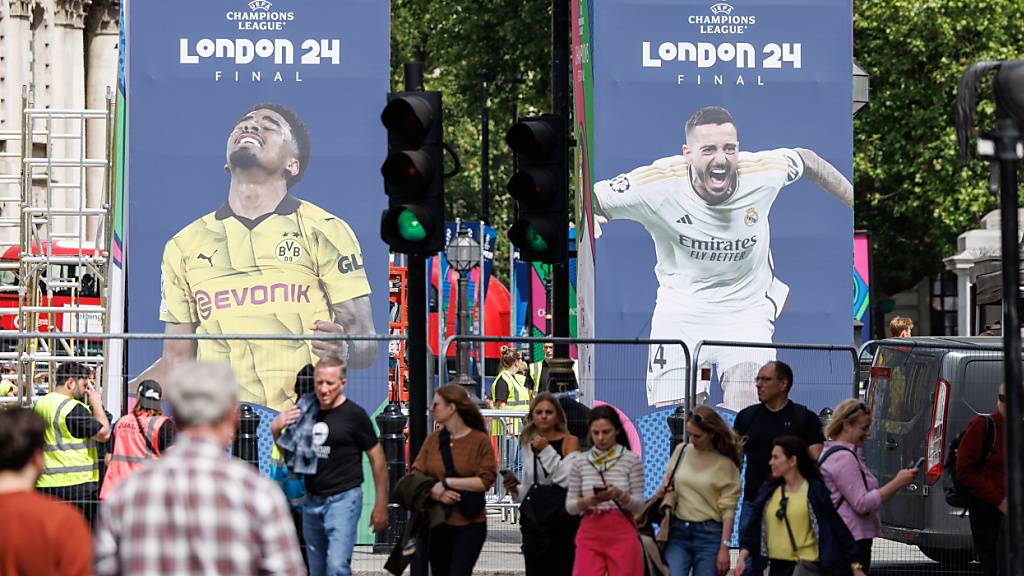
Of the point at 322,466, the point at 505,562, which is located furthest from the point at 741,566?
the point at 505,562

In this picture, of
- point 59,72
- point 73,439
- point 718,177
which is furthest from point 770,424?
point 59,72

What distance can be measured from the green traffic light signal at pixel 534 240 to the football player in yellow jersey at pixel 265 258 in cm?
297

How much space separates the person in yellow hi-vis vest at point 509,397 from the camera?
16.2 metres

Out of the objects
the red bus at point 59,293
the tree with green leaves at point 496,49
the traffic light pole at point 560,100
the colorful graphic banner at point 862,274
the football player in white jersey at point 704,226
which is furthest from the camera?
the tree with green leaves at point 496,49

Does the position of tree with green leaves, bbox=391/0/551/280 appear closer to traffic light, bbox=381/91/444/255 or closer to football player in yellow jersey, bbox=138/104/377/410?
football player in yellow jersey, bbox=138/104/377/410

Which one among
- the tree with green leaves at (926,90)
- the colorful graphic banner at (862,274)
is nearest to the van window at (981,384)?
the colorful graphic banner at (862,274)

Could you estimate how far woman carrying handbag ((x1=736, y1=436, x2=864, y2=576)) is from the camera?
999 centimetres

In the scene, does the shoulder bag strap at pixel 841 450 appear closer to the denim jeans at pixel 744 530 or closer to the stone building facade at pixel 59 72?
the denim jeans at pixel 744 530

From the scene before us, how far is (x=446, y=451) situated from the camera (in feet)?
34.9

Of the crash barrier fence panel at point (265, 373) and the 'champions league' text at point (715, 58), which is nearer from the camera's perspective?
the crash barrier fence panel at point (265, 373)

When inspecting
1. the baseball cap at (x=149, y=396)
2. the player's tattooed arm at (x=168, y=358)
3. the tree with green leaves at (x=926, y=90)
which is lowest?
the baseball cap at (x=149, y=396)

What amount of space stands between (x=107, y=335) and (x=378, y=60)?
12.9ft

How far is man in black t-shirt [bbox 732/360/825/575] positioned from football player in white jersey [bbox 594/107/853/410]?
11.3ft

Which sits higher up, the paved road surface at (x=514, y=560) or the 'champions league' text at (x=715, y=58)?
the 'champions league' text at (x=715, y=58)
